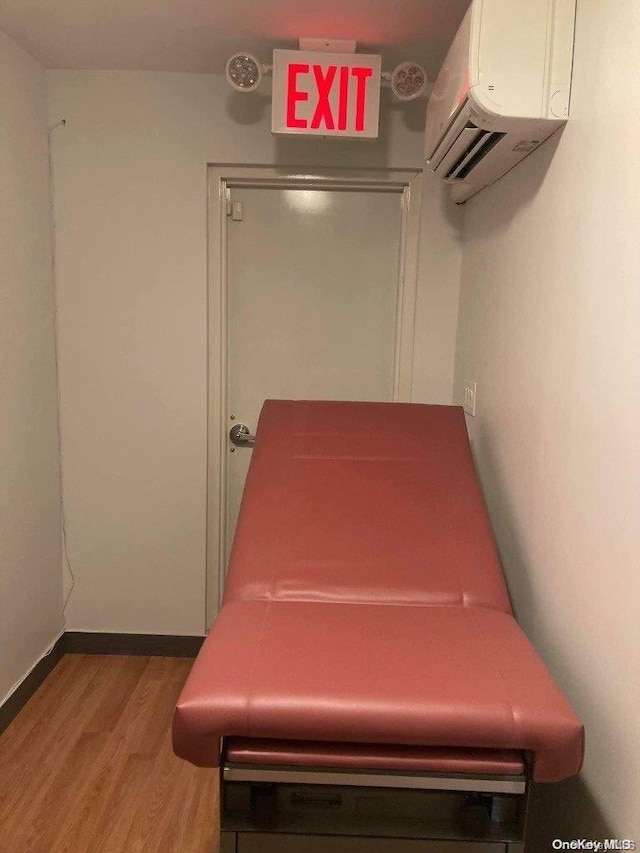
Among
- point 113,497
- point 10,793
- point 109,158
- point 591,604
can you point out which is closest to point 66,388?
point 113,497

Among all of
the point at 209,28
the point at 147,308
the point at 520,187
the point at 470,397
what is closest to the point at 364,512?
the point at 470,397

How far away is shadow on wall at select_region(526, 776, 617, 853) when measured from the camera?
53.5 inches

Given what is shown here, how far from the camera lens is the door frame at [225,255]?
2635 millimetres

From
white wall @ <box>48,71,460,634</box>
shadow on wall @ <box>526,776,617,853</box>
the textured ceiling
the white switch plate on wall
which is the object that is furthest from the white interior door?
shadow on wall @ <box>526,776,617,853</box>

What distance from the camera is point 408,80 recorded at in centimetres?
232

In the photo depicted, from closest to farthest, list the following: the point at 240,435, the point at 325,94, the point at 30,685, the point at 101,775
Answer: the point at 101,775, the point at 325,94, the point at 30,685, the point at 240,435

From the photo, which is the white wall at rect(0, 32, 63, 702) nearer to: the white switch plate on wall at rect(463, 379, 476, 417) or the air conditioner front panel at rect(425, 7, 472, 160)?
the air conditioner front panel at rect(425, 7, 472, 160)

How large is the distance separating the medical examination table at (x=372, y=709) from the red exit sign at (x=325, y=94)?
147cm

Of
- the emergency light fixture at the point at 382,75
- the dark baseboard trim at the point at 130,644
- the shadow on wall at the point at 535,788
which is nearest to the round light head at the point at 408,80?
the emergency light fixture at the point at 382,75

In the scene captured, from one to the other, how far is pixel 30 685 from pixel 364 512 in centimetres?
158

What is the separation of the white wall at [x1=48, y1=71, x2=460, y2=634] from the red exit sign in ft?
1.15

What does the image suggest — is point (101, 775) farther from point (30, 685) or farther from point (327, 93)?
point (327, 93)

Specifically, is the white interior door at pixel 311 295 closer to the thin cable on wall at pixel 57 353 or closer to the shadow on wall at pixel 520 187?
the shadow on wall at pixel 520 187

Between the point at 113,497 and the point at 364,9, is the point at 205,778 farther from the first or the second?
the point at 364,9
